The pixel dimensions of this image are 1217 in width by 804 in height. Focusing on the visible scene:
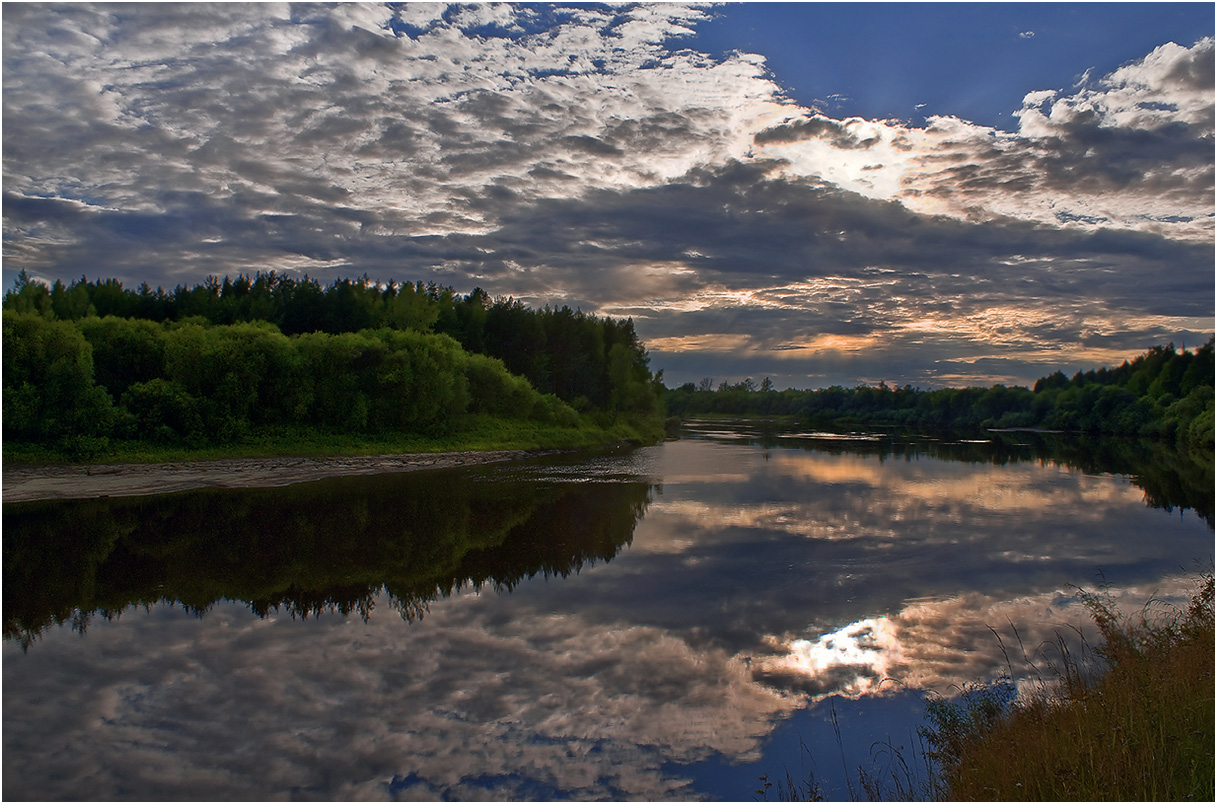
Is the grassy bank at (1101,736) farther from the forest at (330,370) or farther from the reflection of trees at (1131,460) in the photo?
the forest at (330,370)

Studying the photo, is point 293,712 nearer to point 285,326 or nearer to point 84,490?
point 84,490

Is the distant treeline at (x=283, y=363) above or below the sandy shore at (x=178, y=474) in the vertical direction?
above

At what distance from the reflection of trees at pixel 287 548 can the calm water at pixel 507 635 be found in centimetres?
11

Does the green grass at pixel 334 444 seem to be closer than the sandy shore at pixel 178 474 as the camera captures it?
No

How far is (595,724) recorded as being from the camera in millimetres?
8289

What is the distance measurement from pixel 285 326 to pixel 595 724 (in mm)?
61480

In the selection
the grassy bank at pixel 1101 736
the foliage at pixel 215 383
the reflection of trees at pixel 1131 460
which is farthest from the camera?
the foliage at pixel 215 383

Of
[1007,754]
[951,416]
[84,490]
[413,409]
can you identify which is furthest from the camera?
[951,416]

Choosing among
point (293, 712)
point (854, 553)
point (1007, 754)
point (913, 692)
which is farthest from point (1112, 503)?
point (293, 712)

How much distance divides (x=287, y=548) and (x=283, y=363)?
2558 cm

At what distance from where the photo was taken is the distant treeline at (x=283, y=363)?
101 ft

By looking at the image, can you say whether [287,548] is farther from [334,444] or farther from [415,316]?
[415,316]

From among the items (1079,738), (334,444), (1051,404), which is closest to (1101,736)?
(1079,738)

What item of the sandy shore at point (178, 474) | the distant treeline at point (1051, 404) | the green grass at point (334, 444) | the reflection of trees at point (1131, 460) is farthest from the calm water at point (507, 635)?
the distant treeline at point (1051, 404)
